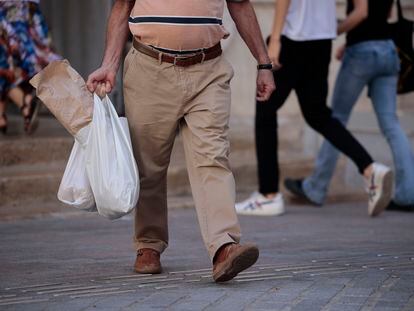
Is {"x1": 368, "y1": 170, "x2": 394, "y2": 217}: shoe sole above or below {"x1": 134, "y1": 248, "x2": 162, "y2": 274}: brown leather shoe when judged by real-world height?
below

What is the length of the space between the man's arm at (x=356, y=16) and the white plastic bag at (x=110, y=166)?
3304 mm

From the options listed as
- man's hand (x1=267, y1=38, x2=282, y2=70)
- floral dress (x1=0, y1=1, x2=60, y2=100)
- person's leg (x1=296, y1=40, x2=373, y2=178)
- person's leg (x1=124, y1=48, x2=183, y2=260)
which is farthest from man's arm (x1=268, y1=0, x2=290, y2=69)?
person's leg (x1=124, y1=48, x2=183, y2=260)

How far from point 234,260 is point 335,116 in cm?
369

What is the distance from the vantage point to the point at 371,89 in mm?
9148

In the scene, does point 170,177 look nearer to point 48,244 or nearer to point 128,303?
point 48,244

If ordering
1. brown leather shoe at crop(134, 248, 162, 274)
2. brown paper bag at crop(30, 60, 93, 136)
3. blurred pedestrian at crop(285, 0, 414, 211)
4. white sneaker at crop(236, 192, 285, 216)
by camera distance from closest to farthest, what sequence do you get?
brown paper bag at crop(30, 60, 93, 136) < brown leather shoe at crop(134, 248, 162, 274) < white sneaker at crop(236, 192, 285, 216) < blurred pedestrian at crop(285, 0, 414, 211)

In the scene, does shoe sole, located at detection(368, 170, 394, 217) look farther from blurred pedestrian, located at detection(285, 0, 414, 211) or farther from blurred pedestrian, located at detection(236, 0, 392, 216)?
blurred pedestrian, located at detection(285, 0, 414, 211)

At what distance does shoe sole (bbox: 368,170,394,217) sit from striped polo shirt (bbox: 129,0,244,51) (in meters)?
3.09

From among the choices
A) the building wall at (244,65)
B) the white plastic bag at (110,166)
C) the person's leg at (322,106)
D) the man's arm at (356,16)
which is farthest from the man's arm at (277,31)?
the white plastic bag at (110,166)

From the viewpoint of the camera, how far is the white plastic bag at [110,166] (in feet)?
18.3

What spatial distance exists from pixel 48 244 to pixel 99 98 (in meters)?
1.56

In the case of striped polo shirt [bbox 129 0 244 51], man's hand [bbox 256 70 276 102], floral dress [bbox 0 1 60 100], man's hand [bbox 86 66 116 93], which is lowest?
floral dress [bbox 0 1 60 100]

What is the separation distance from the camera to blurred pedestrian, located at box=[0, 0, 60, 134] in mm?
8734

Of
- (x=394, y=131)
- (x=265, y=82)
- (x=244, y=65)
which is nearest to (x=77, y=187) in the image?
(x=265, y=82)
